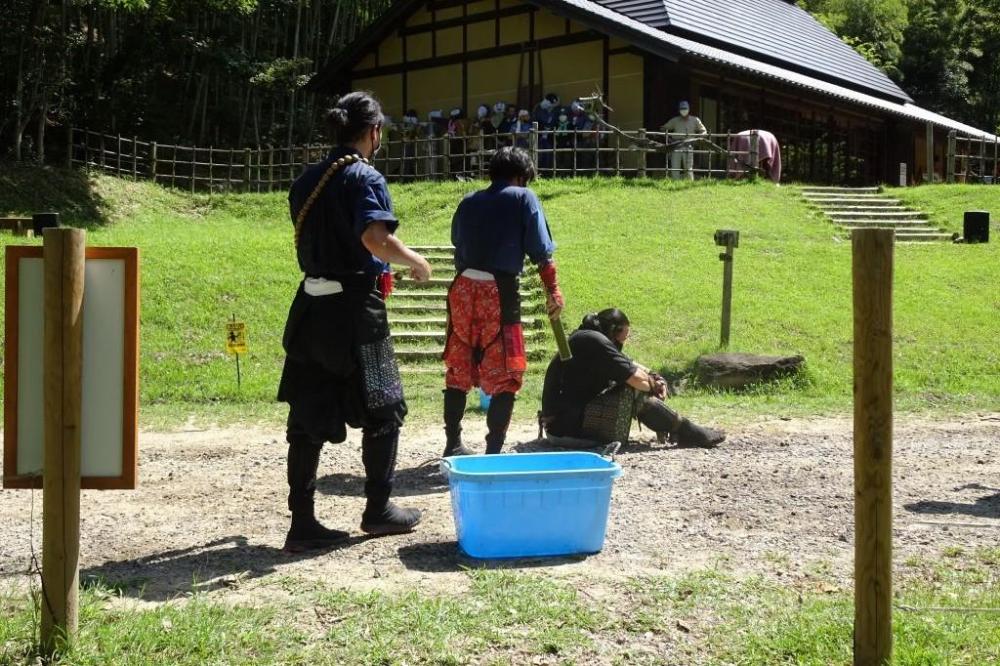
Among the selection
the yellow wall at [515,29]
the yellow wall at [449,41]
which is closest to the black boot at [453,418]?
the yellow wall at [515,29]

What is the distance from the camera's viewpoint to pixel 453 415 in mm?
5844

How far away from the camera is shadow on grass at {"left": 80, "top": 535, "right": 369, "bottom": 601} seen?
12.0ft

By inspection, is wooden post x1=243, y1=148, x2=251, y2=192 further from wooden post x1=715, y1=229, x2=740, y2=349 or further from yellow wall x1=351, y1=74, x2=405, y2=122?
wooden post x1=715, y1=229, x2=740, y2=349

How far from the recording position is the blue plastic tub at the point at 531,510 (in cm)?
396

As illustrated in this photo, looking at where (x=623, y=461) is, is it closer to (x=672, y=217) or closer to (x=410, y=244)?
(x=410, y=244)

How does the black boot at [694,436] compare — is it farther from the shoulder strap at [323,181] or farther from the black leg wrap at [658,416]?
the shoulder strap at [323,181]

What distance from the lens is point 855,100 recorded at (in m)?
23.8

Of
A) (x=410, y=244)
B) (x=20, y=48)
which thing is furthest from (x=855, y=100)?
(x=20, y=48)

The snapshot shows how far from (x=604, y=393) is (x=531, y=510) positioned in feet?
7.92

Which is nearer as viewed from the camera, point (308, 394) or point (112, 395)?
point (112, 395)

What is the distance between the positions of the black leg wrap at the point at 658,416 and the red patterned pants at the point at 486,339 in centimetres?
124

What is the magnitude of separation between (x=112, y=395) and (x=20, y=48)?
21586 millimetres

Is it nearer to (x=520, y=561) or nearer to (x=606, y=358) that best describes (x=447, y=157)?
(x=606, y=358)

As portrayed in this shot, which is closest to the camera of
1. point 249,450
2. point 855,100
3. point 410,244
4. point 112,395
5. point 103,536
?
point 112,395
